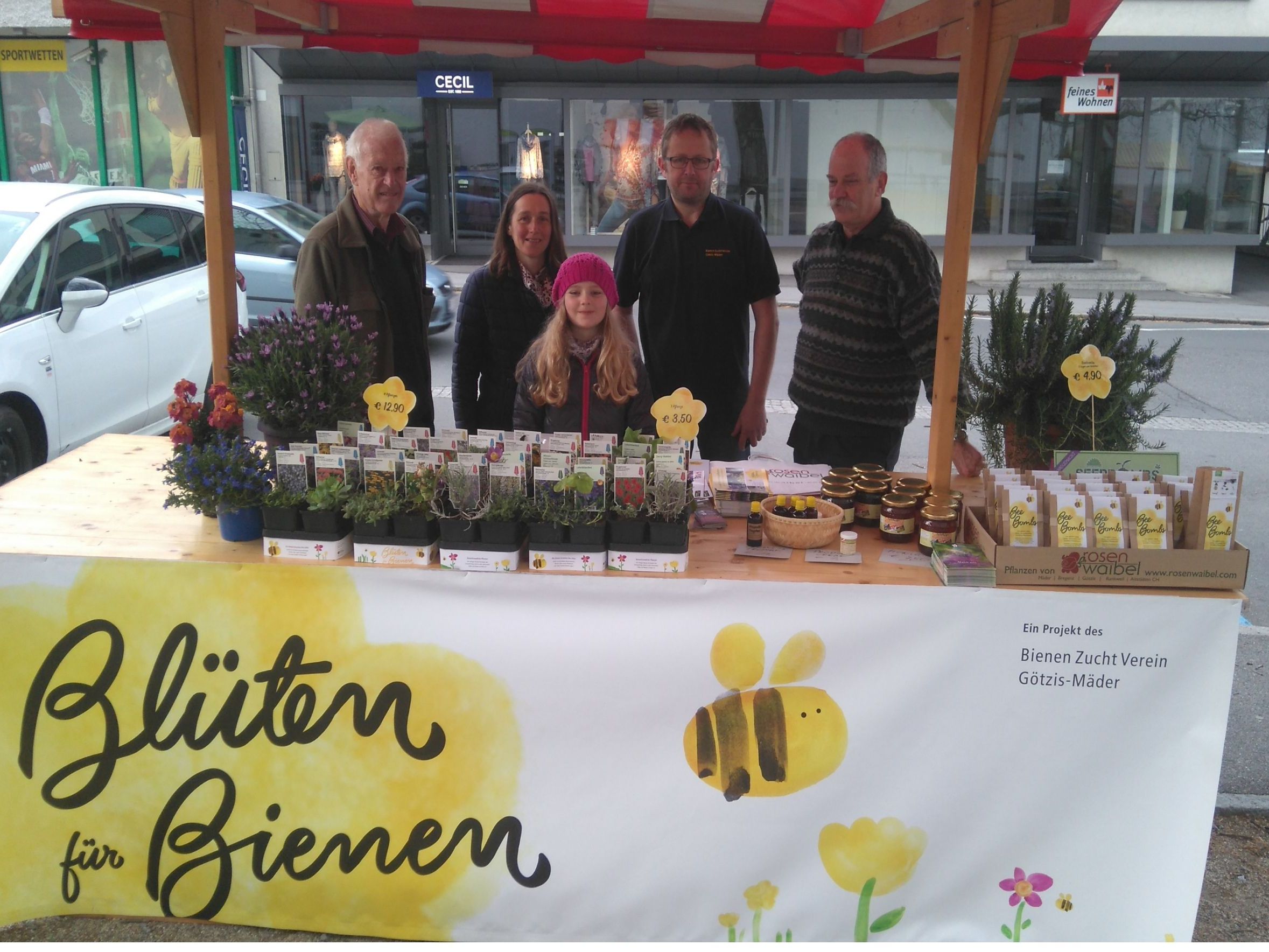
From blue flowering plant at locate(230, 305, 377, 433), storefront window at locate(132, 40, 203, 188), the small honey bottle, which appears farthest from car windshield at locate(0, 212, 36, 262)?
storefront window at locate(132, 40, 203, 188)

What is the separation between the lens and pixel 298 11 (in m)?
3.47

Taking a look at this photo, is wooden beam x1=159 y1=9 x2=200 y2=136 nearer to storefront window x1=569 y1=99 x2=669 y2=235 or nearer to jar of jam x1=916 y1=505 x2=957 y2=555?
jar of jam x1=916 y1=505 x2=957 y2=555

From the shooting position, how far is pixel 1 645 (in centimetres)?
261

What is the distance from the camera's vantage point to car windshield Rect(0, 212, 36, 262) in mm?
5480

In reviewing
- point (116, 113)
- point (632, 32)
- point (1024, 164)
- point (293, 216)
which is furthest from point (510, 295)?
point (116, 113)

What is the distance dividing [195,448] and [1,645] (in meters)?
0.68

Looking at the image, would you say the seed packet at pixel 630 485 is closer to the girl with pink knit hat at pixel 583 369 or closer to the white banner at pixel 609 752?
the white banner at pixel 609 752

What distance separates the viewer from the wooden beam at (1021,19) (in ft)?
7.84

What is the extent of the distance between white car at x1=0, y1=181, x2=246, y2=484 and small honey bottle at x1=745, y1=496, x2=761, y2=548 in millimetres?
3977

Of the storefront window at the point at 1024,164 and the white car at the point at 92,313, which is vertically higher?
the storefront window at the point at 1024,164

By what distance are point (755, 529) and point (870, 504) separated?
44 cm

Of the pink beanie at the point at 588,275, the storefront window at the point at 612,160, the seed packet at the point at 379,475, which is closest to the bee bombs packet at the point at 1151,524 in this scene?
the pink beanie at the point at 588,275

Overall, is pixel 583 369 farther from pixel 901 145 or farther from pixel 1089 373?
pixel 901 145

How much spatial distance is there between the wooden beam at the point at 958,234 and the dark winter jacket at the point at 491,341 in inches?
58.3
